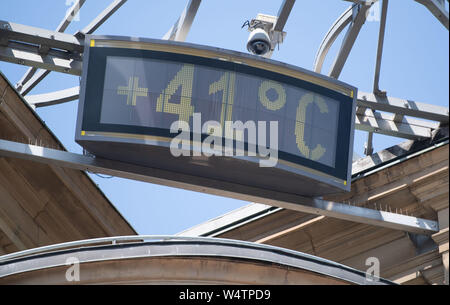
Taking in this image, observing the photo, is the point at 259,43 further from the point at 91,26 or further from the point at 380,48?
the point at 91,26

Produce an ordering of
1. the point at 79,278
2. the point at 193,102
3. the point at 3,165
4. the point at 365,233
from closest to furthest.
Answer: the point at 79,278 → the point at 193,102 → the point at 3,165 → the point at 365,233

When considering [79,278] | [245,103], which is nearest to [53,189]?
[245,103]

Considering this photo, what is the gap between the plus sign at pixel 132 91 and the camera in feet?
53.9

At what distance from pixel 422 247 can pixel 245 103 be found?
4670mm

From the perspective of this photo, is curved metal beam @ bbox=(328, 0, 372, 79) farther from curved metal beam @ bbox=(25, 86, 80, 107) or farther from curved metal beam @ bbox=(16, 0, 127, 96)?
curved metal beam @ bbox=(25, 86, 80, 107)

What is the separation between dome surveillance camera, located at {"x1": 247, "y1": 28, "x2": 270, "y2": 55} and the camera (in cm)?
1886

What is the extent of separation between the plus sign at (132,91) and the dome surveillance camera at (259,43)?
10.2ft

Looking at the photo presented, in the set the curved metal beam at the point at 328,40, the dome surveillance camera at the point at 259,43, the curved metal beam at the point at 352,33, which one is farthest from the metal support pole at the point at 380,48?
the dome surveillance camera at the point at 259,43

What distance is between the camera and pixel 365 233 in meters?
19.3

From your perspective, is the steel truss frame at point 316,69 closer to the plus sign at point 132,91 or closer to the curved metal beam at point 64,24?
the curved metal beam at point 64,24

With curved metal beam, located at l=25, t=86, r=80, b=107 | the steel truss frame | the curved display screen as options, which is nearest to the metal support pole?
the steel truss frame

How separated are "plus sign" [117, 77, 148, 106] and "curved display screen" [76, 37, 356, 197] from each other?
0.6 inches
